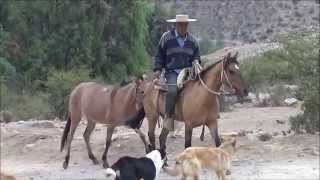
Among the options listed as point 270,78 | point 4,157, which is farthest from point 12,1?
point 4,157

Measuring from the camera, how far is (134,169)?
37.7ft

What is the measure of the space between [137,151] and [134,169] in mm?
6810

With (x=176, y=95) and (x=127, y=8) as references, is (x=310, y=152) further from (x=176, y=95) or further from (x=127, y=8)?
(x=127, y=8)

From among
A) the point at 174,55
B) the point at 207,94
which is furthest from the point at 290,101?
the point at 207,94

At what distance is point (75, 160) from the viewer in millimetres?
18250

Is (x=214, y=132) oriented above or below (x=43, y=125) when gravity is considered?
above

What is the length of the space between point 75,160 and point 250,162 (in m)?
3.87

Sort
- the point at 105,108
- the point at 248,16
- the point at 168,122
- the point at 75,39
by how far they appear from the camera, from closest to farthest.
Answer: the point at 168,122, the point at 105,108, the point at 75,39, the point at 248,16

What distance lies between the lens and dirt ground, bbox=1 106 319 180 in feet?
50.5

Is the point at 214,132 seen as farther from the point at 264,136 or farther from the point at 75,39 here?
the point at 75,39

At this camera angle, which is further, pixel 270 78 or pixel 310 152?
pixel 270 78

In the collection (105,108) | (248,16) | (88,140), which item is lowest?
(248,16)

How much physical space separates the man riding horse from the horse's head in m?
0.75

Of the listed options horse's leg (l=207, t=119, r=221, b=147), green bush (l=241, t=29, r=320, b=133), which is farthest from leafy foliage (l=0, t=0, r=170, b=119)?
horse's leg (l=207, t=119, r=221, b=147)
